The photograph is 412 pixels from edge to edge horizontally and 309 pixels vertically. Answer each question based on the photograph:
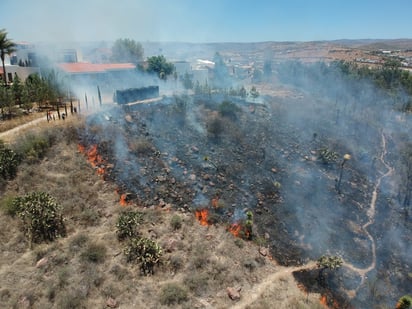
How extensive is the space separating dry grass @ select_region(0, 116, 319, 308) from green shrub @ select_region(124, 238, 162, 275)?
34 cm

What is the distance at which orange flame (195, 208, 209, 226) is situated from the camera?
1774 cm

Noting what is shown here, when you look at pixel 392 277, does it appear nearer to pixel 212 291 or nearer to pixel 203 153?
pixel 212 291

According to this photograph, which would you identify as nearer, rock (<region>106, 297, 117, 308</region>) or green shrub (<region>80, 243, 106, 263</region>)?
rock (<region>106, 297, 117, 308</region>)

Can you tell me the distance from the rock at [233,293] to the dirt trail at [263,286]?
0.82 feet

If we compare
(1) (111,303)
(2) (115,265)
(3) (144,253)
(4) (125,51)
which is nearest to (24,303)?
(1) (111,303)

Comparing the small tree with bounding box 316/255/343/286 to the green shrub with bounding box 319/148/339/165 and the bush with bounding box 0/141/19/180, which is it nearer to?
the green shrub with bounding box 319/148/339/165

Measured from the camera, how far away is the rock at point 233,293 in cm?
1357

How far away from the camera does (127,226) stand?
15.7m

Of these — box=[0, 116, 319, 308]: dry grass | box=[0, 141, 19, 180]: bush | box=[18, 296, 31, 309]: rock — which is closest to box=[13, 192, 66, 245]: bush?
box=[0, 116, 319, 308]: dry grass

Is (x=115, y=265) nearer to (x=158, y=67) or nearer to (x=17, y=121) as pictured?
(x=17, y=121)

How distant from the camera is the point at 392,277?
1675 cm

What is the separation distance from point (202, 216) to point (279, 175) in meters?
8.35

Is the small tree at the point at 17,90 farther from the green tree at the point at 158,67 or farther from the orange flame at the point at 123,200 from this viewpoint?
the green tree at the point at 158,67

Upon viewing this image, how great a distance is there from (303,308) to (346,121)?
26.7m
